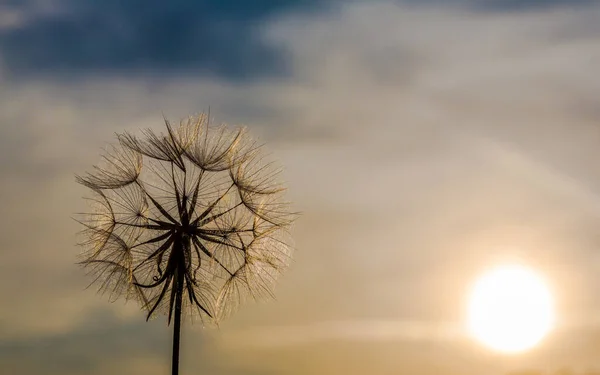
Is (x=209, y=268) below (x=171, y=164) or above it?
below

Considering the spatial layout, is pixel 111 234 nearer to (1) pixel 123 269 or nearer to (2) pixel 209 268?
(1) pixel 123 269

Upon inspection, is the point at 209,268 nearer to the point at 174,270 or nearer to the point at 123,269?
the point at 174,270

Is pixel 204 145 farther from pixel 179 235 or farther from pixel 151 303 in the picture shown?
pixel 151 303

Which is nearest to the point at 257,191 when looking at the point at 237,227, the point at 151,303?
the point at 237,227

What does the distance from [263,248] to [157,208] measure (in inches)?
143

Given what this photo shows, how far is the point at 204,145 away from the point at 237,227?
104 inches

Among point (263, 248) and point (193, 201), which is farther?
point (263, 248)

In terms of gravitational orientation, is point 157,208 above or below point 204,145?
below

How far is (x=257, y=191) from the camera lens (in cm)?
2616

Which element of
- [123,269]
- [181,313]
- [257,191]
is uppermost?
[257,191]

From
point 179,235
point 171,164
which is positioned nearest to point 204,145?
point 171,164

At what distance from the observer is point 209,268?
82.4ft

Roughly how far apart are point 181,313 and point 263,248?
3383 millimetres

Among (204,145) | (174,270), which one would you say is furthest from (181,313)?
(204,145)
